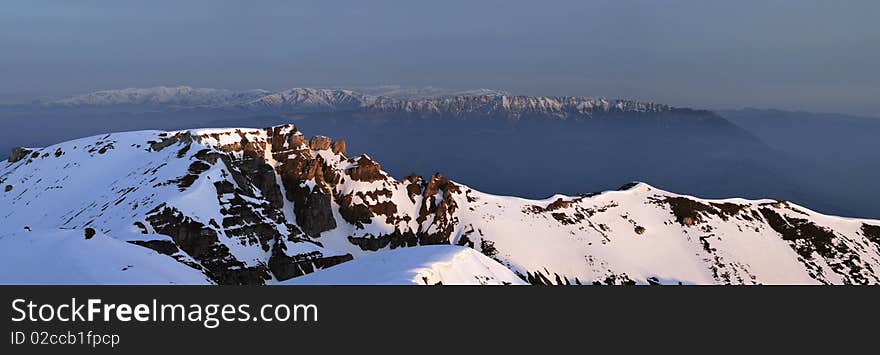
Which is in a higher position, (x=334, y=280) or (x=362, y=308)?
(x=362, y=308)

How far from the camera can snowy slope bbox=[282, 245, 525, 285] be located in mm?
43875

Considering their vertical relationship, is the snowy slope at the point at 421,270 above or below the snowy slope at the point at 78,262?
above

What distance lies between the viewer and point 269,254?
132 m

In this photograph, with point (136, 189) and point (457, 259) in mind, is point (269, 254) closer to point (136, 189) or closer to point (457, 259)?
point (136, 189)

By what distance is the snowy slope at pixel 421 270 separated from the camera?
43875 millimetres

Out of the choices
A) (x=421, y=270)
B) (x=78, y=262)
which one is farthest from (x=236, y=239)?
(x=421, y=270)

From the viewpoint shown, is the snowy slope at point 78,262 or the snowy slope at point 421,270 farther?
the snowy slope at point 78,262

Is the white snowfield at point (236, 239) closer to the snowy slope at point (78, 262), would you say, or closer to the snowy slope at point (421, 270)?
the snowy slope at point (78, 262)

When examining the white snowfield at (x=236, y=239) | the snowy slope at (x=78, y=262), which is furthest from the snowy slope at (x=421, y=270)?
the snowy slope at (x=78, y=262)

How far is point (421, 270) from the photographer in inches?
1754

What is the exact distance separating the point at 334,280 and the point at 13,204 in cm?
17760

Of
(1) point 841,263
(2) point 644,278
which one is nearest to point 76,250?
(2) point 644,278

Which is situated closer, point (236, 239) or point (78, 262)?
point (78, 262)

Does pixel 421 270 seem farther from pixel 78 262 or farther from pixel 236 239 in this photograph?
pixel 236 239
